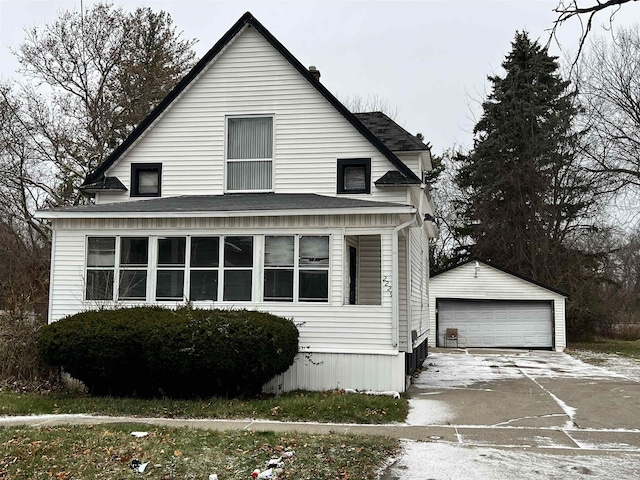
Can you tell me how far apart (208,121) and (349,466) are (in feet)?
34.1

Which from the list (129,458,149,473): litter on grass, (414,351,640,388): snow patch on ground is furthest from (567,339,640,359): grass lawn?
(129,458,149,473): litter on grass

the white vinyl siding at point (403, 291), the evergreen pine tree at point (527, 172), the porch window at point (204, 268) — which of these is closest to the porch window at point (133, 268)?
the porch window at point (204, 268)

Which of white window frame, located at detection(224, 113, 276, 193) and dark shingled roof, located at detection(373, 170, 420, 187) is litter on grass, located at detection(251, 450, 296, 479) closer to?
dark shingled roof, located at detection(373, 170, 420, 187)

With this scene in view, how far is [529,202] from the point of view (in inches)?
1369

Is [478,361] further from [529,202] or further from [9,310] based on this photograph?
[529,202]

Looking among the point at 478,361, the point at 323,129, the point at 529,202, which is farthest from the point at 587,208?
the point at 323,129

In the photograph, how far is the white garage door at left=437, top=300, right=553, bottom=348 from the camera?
27.7 metres

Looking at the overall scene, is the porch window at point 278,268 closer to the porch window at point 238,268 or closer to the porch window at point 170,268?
the porch window at point 238,268

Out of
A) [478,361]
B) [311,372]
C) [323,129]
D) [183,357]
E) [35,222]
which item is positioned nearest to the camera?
[183,357]

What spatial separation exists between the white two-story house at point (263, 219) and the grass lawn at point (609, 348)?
45.5 feet

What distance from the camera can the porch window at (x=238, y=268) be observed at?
43.2ft

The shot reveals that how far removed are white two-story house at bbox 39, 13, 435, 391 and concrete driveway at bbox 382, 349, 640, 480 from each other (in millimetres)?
1579

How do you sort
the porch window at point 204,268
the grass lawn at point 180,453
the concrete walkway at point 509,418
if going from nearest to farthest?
1. the grass lawn at point 180,453
2. the concrete walkway at point 509,418
3. the porch window at point 204,268

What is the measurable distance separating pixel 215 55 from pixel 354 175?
4423 mm
